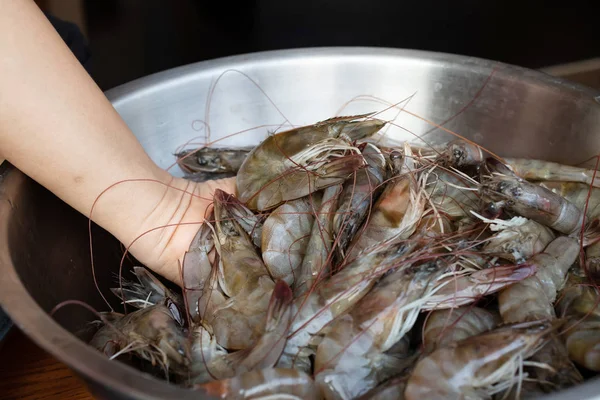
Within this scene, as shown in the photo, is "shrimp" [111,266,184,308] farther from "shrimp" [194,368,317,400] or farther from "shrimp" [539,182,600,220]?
"shrimp" [539,182,600,220]

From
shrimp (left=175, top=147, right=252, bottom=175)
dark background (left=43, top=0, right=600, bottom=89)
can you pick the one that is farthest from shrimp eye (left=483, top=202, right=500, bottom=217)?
dark background (left=43, top=0, right=600, bottom=89)

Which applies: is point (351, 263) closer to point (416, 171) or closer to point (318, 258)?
point (318, 258)


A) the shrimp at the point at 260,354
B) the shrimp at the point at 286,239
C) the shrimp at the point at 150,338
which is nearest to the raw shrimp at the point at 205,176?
the shrimp at the point at 286,239

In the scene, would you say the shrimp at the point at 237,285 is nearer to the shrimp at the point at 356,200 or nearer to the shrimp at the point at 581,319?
the shrimp at the point at 356,200

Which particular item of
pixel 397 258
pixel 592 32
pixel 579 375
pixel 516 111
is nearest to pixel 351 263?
pixel 397 258

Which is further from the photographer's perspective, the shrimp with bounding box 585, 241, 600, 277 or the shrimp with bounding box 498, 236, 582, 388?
the shrimp with bounding box 585, 241, 600, 277

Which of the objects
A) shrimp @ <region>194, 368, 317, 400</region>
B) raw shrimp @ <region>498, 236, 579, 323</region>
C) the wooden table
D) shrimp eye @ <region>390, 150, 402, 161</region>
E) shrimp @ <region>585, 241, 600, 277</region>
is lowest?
the wooden table
